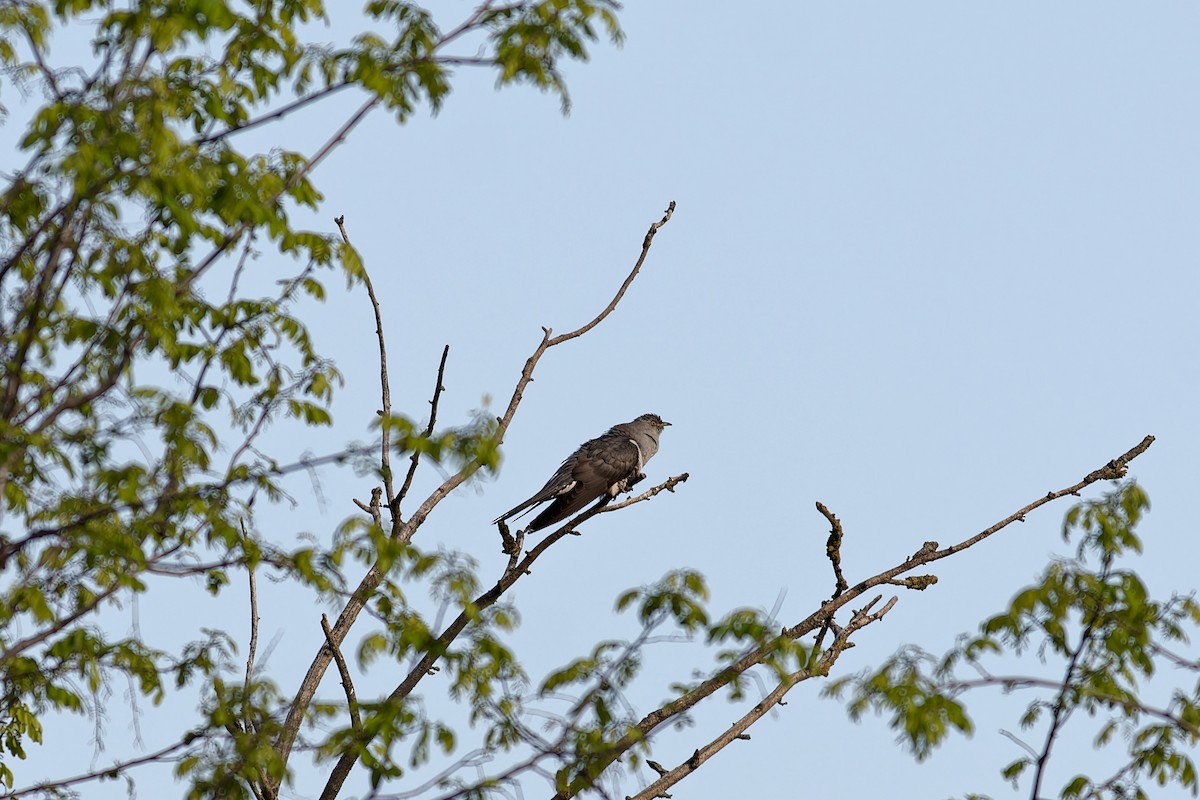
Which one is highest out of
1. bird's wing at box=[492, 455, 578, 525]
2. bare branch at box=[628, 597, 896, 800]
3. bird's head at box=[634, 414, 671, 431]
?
bird's head at box=[634, 414, 671, 431]

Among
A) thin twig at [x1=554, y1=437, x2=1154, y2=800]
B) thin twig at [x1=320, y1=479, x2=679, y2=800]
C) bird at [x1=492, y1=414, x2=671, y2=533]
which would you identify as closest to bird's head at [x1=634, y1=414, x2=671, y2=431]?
bird at [x1=492, y1=414, x2=671, y2=533]

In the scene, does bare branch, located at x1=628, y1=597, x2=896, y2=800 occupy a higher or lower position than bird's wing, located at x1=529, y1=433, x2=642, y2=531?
lower

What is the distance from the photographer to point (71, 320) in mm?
6258

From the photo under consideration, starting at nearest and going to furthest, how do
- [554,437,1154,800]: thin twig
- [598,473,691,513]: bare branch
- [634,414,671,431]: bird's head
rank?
[554,437,1154,800]: thin twig, [598,473,691,513]: bare branch, [634,414,671,431]: bird's head

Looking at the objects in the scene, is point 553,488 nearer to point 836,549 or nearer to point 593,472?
point 593,472

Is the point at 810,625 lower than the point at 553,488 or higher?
lower

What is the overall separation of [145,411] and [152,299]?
58cm

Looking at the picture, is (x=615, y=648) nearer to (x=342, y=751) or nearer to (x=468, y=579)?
(x=468, y=579)

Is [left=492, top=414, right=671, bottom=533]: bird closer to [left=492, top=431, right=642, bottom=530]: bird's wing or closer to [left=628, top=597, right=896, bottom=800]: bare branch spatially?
[left=492, top=431, right=642, bottom=530]: bird's wing

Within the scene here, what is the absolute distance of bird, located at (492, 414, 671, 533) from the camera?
1201 cm

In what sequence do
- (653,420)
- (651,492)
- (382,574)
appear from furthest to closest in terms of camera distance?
(653,420), (651,492), (382,574)

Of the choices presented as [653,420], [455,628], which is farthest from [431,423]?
[653,420]

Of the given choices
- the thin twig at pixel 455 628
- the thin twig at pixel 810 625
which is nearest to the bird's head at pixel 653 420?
the thin twig at pixel 455 628

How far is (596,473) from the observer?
12.7 m
